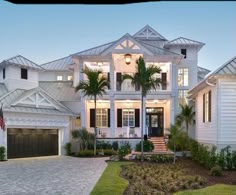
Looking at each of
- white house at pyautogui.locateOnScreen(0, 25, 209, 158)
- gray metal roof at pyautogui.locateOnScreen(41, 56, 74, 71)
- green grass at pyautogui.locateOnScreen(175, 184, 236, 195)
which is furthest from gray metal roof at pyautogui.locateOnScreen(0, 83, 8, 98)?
green grass at pyautogui.locateOnScreen(175, 184, 236, 195)

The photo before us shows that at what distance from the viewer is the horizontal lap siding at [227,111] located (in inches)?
645

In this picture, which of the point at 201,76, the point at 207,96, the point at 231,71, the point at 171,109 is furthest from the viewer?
the point at 201,76

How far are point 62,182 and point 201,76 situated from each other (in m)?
26.3

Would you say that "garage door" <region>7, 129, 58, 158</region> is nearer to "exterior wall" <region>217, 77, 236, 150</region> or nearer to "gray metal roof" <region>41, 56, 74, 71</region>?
"gray metal roof" <region>41, 56, 74, 71</region>

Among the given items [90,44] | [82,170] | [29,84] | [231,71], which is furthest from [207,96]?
[90,44]

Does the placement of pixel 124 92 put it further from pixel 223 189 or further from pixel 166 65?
pixel 223 189

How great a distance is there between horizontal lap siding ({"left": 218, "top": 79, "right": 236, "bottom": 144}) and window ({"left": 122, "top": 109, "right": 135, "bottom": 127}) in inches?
513

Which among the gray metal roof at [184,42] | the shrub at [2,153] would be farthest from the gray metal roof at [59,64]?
the shrub at [2,153]

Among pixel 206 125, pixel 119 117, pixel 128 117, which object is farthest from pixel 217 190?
pixel 128 117

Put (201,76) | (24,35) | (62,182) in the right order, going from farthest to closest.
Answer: (201,76) → (24,35) → (62,182)

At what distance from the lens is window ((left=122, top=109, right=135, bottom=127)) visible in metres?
28.9

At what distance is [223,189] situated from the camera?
11250mm

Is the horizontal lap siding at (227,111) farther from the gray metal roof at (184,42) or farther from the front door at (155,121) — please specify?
the gray metal roof at (184,42)

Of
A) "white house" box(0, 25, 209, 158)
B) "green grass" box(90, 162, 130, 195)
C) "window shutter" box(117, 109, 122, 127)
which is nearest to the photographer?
"green grass" box(90, 162, 130, 195)
